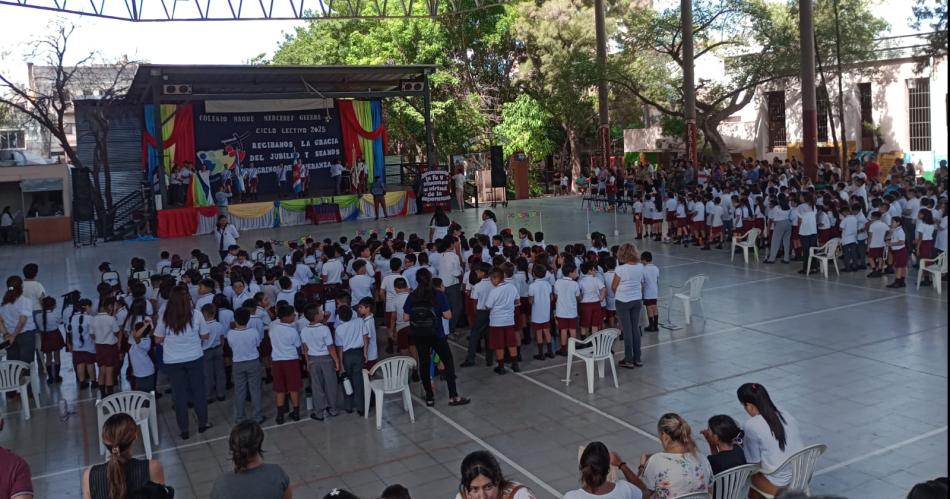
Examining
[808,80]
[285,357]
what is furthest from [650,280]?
[808,80]

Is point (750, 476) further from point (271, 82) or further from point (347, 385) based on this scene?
point (271, 82)

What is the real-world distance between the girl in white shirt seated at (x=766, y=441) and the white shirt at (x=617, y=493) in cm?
129

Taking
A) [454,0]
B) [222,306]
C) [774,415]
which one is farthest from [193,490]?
[454,0]

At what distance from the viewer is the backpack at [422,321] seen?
28.9 feet

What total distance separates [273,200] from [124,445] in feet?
73.8

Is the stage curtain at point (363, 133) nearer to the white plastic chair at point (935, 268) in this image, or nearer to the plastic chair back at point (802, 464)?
the white plastic chair at point (935, 268)

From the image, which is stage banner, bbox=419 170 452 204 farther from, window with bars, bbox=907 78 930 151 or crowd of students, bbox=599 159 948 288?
window with bars, bbox=907 78 930 151

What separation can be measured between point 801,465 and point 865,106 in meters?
30.7

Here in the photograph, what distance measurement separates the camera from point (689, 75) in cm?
2692

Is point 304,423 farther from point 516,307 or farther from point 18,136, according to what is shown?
point 18,136

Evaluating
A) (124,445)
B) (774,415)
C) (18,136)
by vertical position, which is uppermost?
(18,136)

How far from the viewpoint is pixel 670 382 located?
9484 millimetres

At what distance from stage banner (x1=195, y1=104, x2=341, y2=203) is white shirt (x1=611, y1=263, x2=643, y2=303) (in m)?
18.8

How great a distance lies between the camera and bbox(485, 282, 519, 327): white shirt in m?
9.89
